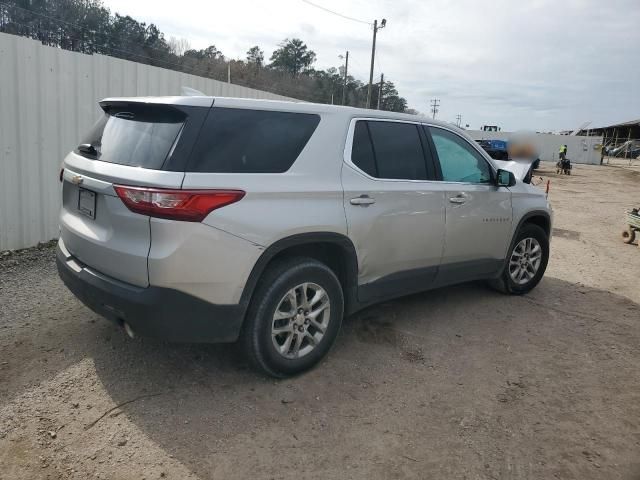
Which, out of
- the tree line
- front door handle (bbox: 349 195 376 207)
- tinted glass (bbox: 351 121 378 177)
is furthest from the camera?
the tree line

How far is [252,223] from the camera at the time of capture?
113 inches

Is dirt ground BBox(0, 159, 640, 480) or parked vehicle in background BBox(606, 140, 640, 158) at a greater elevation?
parked vehicle in background BBox(606, 140, 640, 158)

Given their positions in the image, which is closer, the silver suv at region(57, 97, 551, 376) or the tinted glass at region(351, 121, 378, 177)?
the silver suv at region(57, 97, 551, 376)

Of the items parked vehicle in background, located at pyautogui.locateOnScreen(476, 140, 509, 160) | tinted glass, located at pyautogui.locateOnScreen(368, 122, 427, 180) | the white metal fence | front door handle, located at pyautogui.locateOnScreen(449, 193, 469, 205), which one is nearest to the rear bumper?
tinted glass, located at pyautogui.locateOnScreen(368, 122, 427, 180)

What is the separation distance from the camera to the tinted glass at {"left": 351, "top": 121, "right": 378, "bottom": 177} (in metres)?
3.58

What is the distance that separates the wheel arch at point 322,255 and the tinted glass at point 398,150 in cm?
67

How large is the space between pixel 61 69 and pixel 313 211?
4367 mm

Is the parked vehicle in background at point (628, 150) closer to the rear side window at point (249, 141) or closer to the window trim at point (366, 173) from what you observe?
the window trim at point (366, 173)

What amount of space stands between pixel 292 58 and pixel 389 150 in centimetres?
6529

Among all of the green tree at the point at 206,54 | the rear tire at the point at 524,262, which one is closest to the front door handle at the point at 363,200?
the rear tire at the point at 524,262

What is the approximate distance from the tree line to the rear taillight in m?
6.84

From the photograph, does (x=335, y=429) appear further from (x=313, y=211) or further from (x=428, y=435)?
(x=313, y=211)

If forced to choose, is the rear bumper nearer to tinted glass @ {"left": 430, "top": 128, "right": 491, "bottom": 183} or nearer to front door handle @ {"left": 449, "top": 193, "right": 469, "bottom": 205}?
front door handle @ {"left": 449, "top": 193, "right": 469, "bottom": 205}

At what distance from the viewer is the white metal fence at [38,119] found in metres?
5.37
